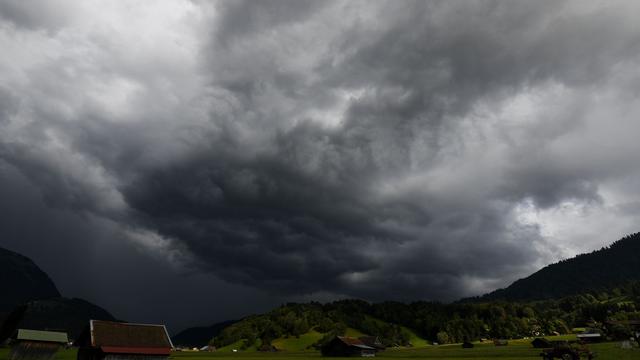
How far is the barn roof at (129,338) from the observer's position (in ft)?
255

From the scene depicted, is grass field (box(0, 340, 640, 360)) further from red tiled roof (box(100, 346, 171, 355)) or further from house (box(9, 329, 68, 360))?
red tiled roof (box(100, 346, 171, 355))

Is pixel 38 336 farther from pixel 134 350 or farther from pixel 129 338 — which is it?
pixel 134 350

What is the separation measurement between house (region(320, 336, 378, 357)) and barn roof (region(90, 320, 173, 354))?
71.4 m

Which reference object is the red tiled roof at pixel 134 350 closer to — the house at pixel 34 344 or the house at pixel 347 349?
the house at pixel 34 344

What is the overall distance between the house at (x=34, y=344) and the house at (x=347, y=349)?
77.2 meters

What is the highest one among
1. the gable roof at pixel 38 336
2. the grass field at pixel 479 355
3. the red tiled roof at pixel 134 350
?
Result: the gable roof at pixel 38 336

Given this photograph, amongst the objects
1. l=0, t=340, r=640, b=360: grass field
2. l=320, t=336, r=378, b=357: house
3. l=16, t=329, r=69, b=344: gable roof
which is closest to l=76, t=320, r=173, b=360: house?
l=16, t=329, r=69, b=344: gable roof

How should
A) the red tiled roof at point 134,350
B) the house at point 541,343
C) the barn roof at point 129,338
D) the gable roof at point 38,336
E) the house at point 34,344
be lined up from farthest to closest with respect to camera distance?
the house at point 541,343 < the gable roof at point 38,336 < the house at point 34,344 < the barn roof at point 129,338 < the red tiled roof at point 134,350

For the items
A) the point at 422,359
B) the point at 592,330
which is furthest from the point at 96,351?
the point at 592,330

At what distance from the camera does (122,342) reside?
79688mm

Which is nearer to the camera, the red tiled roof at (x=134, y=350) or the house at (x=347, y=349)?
the red tiled roof at (x=134, y=350)

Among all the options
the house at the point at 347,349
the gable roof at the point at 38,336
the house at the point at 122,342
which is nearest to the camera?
the house at the point at 122,342

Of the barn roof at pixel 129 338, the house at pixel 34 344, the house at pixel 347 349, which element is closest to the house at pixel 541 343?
the house at pixel 347 349

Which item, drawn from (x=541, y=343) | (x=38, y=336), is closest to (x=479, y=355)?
(x=541, y=343)
